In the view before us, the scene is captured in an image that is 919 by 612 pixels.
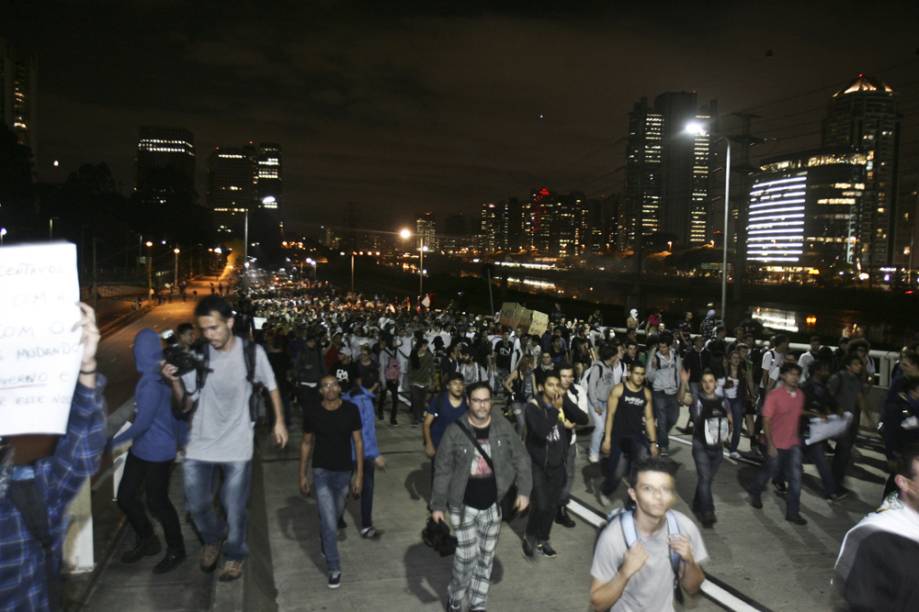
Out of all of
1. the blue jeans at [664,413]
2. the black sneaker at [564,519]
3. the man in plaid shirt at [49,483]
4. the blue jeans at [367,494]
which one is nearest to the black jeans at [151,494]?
the blue jeans at [367,494]

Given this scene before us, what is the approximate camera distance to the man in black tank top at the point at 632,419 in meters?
7.36

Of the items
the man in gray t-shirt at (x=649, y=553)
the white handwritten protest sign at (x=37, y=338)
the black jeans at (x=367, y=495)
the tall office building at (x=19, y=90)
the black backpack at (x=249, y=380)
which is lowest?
the black jeans at (x=367, y=495)

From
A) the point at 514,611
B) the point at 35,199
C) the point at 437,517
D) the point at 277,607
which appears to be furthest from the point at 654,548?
the point at 35,199

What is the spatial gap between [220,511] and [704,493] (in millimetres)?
4744

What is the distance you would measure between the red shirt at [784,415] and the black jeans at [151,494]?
567cm

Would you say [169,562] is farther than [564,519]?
No

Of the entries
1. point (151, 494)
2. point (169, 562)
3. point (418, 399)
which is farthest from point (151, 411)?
point (418, 399)

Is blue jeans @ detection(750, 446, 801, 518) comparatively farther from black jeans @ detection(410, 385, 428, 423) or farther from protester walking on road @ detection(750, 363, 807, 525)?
black jeans @ detection(410, 385, 428, 423)

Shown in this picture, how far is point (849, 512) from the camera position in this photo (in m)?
7.56

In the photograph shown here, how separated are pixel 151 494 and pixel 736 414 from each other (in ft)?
25.0

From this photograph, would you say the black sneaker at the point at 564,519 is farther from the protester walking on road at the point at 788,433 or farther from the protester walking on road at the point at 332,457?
the protester walking on road at the point at 332,457

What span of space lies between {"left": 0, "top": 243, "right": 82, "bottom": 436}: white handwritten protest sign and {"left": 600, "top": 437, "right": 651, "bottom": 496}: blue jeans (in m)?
5.75

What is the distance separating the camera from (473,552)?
4.79 metres

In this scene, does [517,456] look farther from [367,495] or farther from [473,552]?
[367,495]
